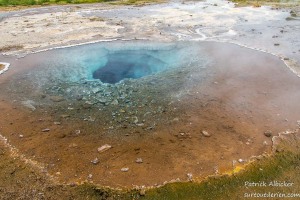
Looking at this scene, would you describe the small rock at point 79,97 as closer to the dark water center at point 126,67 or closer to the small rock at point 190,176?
the dark water center at point 126,67

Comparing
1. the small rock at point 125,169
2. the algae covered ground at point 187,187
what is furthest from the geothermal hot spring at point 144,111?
the algae covered ground at point 187,187

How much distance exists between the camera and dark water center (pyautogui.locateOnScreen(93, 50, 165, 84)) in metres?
16.5

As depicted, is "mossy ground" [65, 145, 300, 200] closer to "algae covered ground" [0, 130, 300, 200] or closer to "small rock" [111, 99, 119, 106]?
"algae covered ground" [0, 130, 300, 200]

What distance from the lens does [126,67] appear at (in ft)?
58.4

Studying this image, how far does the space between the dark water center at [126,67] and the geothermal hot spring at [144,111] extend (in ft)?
0.19

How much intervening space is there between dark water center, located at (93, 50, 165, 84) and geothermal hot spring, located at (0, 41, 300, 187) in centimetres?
6

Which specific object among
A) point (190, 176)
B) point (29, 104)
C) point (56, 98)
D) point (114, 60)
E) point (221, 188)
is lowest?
point (221, 188)

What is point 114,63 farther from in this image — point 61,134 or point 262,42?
point 262,42

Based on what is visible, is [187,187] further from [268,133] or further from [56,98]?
[56,98]

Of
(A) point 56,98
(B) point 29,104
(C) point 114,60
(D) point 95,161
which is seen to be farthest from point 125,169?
(C) point 114,60

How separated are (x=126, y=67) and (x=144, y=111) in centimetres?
551

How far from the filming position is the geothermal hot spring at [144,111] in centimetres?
1015

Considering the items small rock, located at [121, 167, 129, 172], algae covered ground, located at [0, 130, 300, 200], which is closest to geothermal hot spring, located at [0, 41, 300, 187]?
small rock, located at [121, 167, 129, 172]

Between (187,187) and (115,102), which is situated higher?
(115,102)
